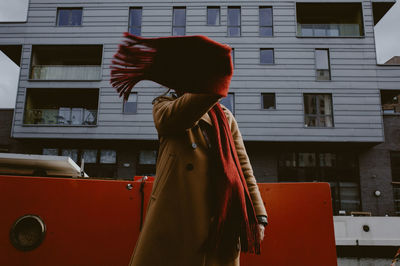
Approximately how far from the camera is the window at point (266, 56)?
18.1m

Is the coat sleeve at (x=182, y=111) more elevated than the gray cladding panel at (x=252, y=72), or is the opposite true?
the gray cladding panel at (x=252, y=72)

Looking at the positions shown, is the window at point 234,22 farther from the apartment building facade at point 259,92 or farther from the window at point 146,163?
the window at point 146,163

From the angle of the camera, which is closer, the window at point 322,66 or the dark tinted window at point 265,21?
the window at point 322,66

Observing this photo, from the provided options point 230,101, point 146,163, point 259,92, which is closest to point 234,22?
point 259,92

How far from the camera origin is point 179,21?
61.4ft

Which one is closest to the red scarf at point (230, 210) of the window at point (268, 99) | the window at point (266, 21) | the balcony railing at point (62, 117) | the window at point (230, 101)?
the window at point (230, 101)

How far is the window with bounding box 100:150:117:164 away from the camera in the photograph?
1821 cm

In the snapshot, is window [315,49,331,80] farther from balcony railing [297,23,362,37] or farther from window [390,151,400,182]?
window [390,151,400,182]

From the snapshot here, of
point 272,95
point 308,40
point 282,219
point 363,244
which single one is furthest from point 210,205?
point 308,40

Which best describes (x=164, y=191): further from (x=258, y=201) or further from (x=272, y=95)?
(x=272, y=95)

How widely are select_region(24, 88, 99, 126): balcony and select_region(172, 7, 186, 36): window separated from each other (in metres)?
6.24

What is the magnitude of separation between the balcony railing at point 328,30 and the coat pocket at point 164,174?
18.9 meters

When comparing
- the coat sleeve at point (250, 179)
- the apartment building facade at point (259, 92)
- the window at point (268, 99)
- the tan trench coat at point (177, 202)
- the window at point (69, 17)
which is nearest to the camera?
the tan trench coat at point (177, 202)

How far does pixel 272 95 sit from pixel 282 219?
15569 millimetres
